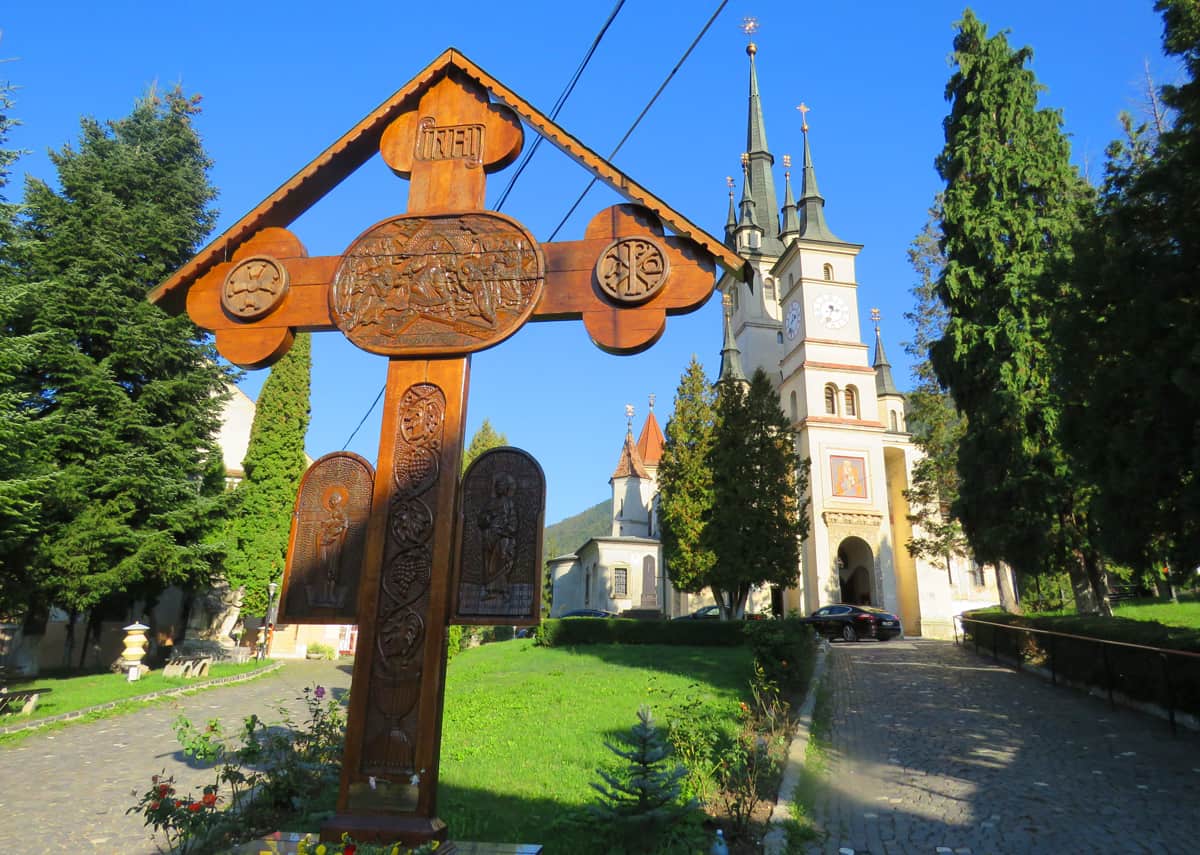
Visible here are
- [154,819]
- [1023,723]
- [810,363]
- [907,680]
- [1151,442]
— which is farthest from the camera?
[810,363]

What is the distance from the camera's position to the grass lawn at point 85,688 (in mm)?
12742

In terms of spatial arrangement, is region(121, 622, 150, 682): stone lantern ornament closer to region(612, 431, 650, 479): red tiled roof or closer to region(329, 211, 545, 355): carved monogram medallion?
region(329, 211, 545, 355): carved monogram medallion

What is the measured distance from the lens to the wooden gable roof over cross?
370 centimetres

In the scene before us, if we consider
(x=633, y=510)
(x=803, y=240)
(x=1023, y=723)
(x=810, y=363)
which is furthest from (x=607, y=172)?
(x=633, y=510)

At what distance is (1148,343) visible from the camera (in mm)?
8664

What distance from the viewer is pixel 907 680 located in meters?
14.3

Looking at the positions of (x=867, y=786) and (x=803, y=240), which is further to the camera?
(x=803, y=240)

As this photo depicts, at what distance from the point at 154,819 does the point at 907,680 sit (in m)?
13.8

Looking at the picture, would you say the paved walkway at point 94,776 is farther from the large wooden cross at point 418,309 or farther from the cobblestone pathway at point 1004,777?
the cobblestone pathway at point 1004,777

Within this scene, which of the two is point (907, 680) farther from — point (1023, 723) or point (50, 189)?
point (50, 189)

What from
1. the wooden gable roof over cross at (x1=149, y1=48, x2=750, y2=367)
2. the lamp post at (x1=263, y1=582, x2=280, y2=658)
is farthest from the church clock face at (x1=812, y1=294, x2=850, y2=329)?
the wooden gable roof over cross at (x1=149, y1=48, x2=750, y2=367)

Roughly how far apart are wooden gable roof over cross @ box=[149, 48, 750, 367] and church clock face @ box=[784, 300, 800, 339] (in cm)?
3698

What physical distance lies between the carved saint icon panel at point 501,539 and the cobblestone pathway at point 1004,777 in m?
3.75

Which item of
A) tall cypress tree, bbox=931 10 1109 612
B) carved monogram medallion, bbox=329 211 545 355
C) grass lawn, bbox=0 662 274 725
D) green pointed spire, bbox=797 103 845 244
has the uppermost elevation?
green pointed spire, bbox=797 103 845 244
